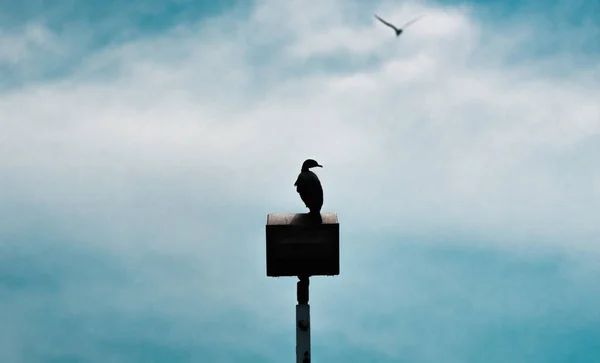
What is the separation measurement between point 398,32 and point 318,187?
4056 millimetres

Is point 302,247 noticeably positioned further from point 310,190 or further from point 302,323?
point 302,323

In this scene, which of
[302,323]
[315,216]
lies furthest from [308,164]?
[302,323]

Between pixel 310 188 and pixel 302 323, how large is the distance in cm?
251

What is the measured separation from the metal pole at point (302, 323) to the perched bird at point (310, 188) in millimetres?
1325

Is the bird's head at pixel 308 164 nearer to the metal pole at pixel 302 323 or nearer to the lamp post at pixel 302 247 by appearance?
the lamp post at pixel 302 247

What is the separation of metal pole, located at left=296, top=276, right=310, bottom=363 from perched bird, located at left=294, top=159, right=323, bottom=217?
1.32m

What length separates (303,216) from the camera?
1208cm

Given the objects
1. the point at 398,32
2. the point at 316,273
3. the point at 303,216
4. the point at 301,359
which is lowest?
the point at 301,359

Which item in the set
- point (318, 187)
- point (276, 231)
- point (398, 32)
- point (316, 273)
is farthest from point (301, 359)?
point (398, 32)

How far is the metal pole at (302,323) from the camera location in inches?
473

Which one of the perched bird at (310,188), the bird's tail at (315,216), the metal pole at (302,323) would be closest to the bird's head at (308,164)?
the perched bird at (310,188)

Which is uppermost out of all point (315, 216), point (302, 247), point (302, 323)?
point (315, 216)

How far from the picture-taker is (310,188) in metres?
12.3

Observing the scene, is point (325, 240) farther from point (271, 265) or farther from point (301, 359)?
point (301, 359)
